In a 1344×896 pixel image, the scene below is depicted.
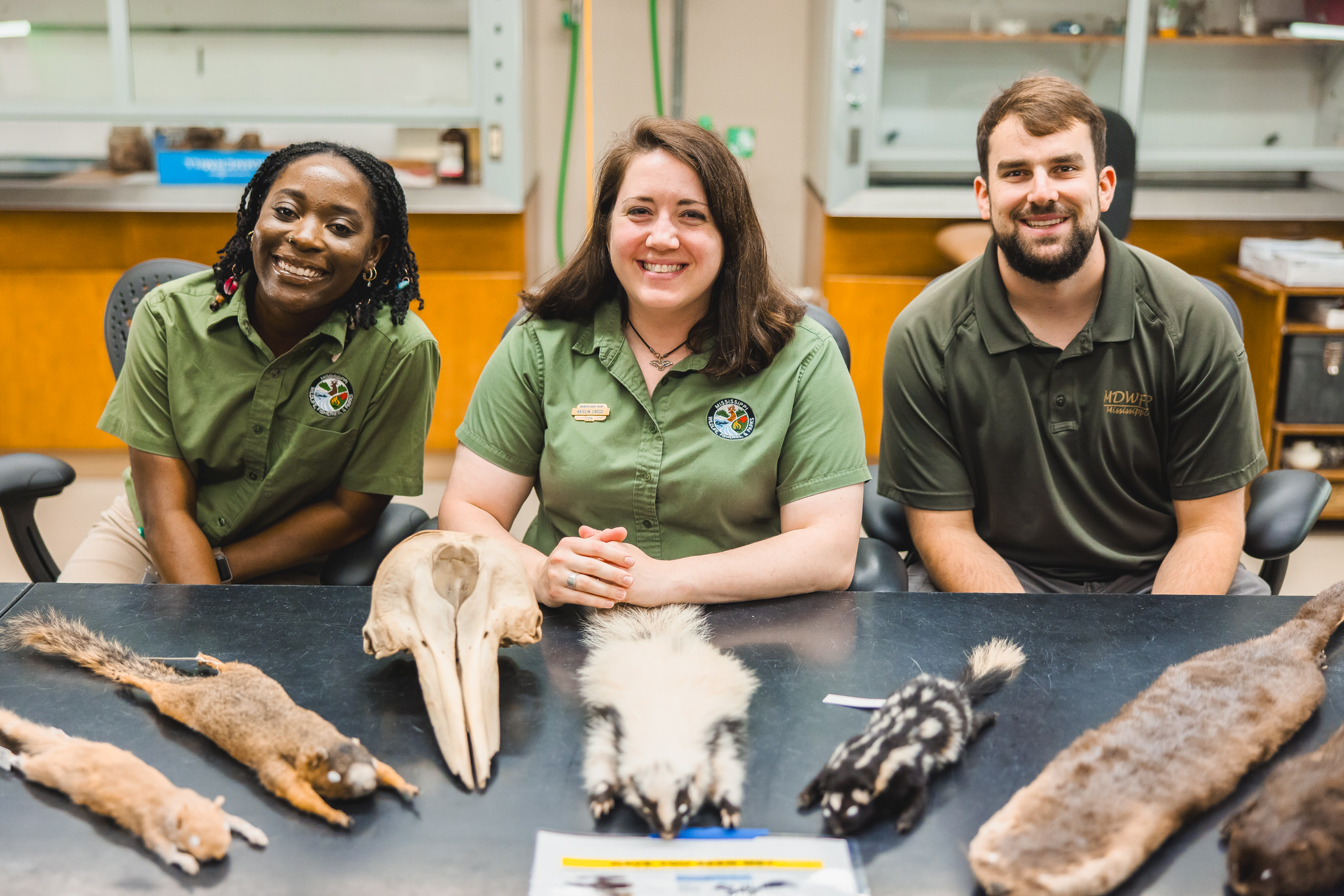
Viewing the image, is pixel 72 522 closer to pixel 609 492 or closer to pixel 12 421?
pixel 12 421

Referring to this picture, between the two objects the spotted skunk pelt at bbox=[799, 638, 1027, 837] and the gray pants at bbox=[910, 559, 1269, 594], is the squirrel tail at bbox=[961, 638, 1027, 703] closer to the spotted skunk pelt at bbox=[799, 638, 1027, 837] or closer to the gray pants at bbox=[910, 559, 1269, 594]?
the spotted skunk pelt at bbox=[799, 638, 1027, 837]

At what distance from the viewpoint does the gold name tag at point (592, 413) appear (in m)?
1.66

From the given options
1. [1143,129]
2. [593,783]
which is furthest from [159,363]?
[1143,129]

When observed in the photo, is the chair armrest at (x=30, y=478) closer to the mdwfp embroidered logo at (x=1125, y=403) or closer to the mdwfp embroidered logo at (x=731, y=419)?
the mdwfp embroidered logo at (x=731, y=419)

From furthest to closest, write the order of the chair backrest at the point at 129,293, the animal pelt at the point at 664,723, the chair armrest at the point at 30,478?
the chair backrest at the point at 129,293 < the chair armrest at the point at 30,478 < the animal pelt at the point at 664,723

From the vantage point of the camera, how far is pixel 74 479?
201 cm

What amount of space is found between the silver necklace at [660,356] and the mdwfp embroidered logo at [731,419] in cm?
11

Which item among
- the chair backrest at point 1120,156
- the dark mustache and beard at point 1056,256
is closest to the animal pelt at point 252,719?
the dark mustache and beard at point 1056,256

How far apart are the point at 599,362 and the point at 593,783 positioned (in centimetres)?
81

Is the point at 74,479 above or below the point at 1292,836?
below

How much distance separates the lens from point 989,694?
119cm

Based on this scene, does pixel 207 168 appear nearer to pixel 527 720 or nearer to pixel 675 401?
pixel 675 401

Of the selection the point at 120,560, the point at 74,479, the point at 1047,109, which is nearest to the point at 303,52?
the point at 74,479

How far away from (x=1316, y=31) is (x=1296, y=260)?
37.8 inches
